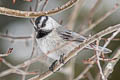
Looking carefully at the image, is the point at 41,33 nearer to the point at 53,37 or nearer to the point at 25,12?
the point at 53,37

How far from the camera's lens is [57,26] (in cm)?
421

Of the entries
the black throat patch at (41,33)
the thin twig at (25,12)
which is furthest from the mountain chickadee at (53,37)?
the thin twig at (25,12)

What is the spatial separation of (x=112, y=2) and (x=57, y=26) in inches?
130

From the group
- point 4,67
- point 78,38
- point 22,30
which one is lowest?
point 78,38

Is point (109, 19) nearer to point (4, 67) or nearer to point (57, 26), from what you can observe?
point (4, 67)

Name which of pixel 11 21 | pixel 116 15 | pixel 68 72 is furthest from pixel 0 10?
pixel 11 21

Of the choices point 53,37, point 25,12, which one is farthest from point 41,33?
point 25,12

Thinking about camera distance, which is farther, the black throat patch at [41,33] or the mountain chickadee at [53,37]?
the black throat patch at [41,33]

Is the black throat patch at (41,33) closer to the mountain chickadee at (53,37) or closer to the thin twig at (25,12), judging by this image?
the mountain chickadee at (53,37)

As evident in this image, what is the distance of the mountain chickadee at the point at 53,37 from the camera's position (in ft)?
12.7

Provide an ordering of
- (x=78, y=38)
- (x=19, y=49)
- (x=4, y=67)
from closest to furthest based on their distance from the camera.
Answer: (x=78, y=38), (x=4, y=67), (x=19, y=49)

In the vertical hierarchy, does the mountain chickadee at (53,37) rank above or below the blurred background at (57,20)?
below

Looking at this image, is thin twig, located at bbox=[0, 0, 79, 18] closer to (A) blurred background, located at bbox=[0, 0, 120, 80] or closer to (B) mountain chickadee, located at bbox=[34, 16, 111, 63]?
(B) mountain chickadee, located at bbox=[34, 16, 111, 63]

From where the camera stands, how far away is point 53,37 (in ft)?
13.0
